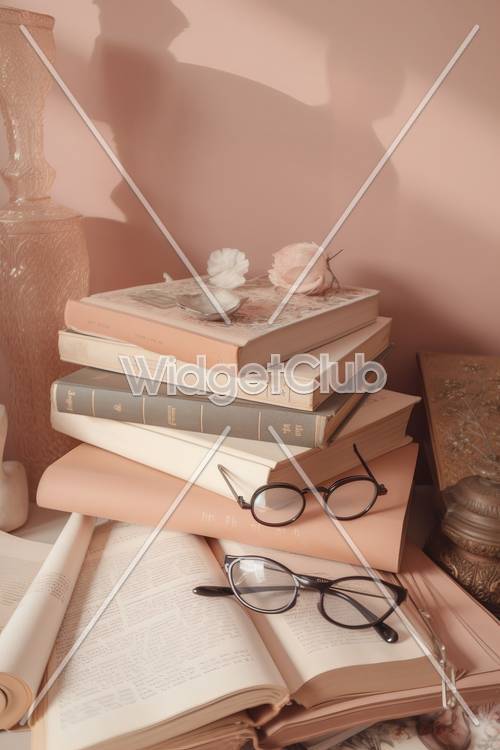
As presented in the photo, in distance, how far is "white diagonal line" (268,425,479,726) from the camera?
495 millimetres

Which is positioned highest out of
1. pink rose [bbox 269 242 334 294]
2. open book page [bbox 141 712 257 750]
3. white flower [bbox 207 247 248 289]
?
pink rose [bbox 269 242 334 294]

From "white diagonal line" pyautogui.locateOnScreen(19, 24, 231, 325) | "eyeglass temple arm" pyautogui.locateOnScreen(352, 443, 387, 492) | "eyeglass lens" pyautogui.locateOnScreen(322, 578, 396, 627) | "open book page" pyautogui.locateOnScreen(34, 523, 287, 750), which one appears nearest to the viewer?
"open book page" pyautogui.locateOnScreen(34, 523, 287, 750)

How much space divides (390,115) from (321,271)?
25 cm

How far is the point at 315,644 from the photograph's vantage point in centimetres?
52

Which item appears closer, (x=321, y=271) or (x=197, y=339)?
(x=197, y=339)

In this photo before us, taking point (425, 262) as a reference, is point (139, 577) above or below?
below

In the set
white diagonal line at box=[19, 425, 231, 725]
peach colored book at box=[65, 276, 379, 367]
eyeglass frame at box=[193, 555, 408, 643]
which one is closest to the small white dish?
peach colored book at box=[65, 276, 379, 367]

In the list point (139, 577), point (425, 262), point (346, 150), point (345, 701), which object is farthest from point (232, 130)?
point (345, 701)

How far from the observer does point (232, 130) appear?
0.86 metres

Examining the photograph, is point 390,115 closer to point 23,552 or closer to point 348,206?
point 348,206

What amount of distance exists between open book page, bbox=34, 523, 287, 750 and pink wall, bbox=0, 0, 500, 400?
50cm

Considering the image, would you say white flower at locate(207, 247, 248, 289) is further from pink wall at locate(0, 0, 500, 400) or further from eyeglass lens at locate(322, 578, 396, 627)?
eyeglass lens at locate(322, 578, 396, 627)

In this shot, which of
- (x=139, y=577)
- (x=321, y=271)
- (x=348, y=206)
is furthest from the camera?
(x=348, y=206)

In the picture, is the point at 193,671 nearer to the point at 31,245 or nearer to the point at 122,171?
the point at 31,245
